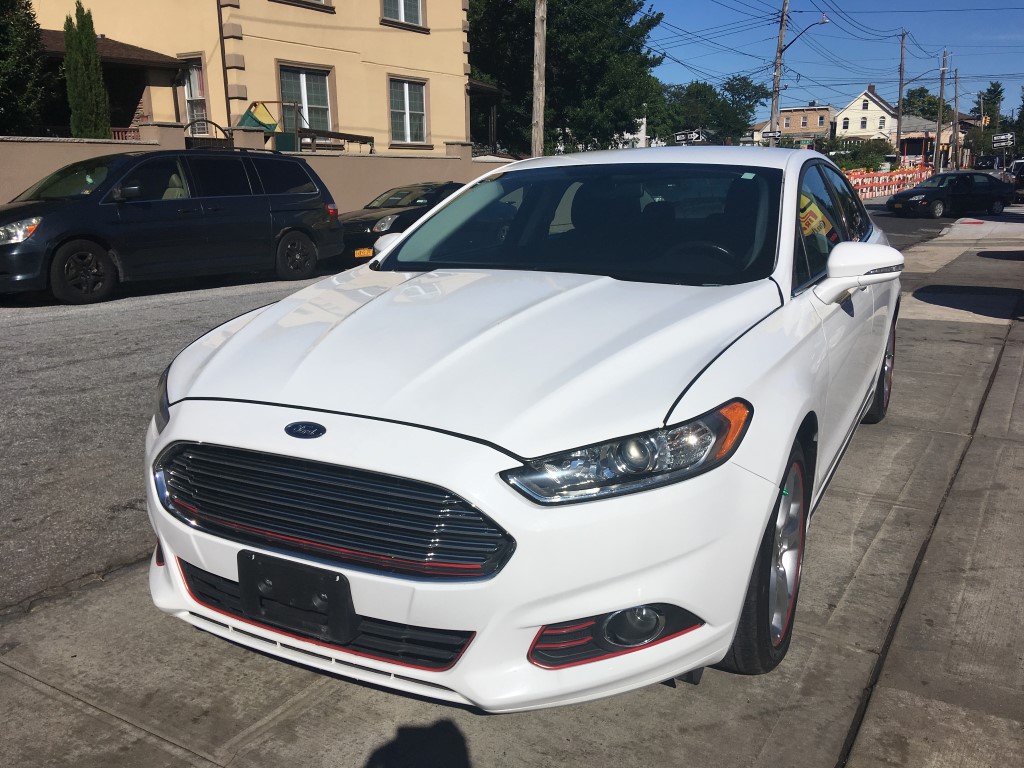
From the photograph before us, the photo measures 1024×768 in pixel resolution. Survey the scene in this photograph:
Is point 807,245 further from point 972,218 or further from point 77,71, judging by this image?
point 972,218

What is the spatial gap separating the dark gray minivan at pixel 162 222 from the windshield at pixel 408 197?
128 inches

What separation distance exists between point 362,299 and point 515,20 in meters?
38.5

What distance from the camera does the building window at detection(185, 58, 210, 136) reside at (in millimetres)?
21917

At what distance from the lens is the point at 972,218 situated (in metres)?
28.3

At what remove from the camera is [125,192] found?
10.7 metres

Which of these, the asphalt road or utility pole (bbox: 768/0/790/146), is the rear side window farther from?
utility pole (bbox: 768/0/790/146)

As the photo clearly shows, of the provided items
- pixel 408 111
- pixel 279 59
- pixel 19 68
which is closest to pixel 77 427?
pixel 19 68

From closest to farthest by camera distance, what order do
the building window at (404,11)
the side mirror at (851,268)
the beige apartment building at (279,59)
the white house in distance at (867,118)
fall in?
the side mirror at (851,268), the beige apartment building at (279,59), the building window at (404,11), the white house in distance at (867,118)

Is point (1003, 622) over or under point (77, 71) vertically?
under

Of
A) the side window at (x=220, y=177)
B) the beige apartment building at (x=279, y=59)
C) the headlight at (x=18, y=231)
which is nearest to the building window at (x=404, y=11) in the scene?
the beige apartment building at (x=279, y=59)

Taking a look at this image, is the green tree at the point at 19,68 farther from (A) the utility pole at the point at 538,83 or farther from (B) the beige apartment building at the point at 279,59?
(A) the utility pole at the point at 538,83

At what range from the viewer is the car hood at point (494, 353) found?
2375mm

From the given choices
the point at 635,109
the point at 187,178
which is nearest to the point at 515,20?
the point at 635,109

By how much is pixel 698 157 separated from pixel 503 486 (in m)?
2.41
